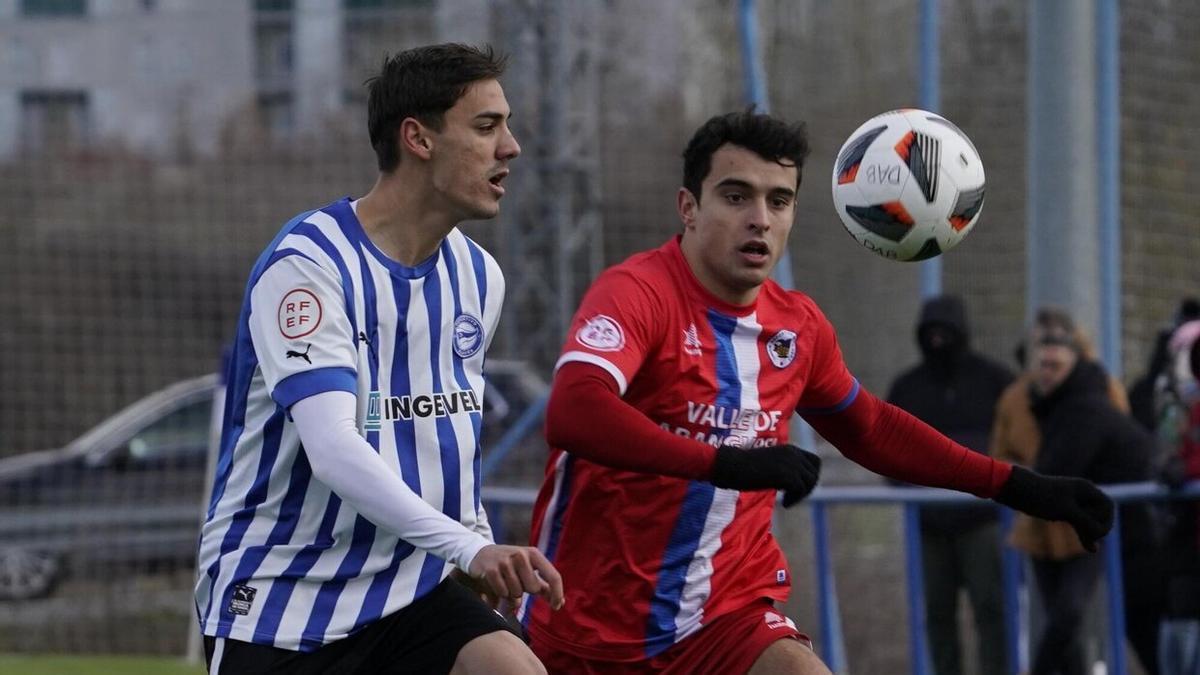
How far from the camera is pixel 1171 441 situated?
22.6ft

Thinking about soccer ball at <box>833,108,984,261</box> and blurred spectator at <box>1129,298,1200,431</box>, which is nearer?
soccer ball at <box>833,108,984,261</box>

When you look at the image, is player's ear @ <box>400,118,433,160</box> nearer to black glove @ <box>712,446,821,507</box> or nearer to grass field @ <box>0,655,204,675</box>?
black glove @ <box>712,446,821,507</box>

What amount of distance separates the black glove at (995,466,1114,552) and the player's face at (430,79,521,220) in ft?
4.70

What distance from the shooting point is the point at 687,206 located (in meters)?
4.84

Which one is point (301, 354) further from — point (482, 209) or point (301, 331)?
point (482, 209)

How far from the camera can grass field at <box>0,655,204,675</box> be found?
992 centimetres

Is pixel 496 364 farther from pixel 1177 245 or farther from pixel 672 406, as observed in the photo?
pixel 672 406

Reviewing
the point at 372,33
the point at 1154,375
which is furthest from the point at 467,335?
the point at 372,33

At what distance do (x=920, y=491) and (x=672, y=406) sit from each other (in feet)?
9.94

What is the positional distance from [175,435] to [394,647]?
8.27 m

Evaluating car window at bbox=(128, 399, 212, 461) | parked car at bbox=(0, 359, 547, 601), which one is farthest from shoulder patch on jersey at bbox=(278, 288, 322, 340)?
car window at bbox=(128, 399, 212, 461)

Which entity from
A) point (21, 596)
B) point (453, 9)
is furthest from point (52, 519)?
point (453, 9)

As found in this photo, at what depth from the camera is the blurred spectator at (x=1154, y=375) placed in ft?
24.8

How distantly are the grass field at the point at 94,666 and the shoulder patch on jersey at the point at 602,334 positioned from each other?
19.8 ft
